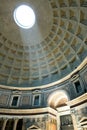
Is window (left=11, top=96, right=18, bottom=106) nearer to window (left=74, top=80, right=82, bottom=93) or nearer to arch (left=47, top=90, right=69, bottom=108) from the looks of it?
arch (left=47, top=90, right=69, bottom=108)

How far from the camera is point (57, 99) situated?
2006cm

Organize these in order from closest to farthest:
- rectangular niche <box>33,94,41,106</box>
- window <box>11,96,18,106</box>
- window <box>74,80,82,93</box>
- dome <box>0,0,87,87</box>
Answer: window <box>74,80,82,93</box>
dome <box>0,0,87,87</box>
rectangular niche <box>33,94,41,106</box>
window <box>11,96,18,106</box>

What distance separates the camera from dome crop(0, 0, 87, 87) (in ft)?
60.8

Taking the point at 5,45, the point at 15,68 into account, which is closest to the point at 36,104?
the point at 15,68

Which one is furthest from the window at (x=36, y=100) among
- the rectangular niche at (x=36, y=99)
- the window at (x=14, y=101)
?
the window at (x=14, y=101)

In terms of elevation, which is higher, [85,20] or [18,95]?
[85,20]

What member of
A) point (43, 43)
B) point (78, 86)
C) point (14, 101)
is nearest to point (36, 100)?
point (14, 101)

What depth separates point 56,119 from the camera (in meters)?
19.0

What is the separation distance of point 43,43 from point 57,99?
800 centimetres

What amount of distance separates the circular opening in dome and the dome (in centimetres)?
62

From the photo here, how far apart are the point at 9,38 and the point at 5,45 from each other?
45.4 inches

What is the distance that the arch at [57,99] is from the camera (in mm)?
19469

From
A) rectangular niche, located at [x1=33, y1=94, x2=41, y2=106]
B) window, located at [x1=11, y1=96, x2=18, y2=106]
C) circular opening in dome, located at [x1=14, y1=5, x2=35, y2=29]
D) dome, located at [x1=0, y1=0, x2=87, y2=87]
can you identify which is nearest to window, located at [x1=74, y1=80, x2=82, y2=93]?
dome, located at [x1=0, y1=0, x2=87, y2=87]

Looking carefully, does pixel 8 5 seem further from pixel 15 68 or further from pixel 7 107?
pixel 7 107
